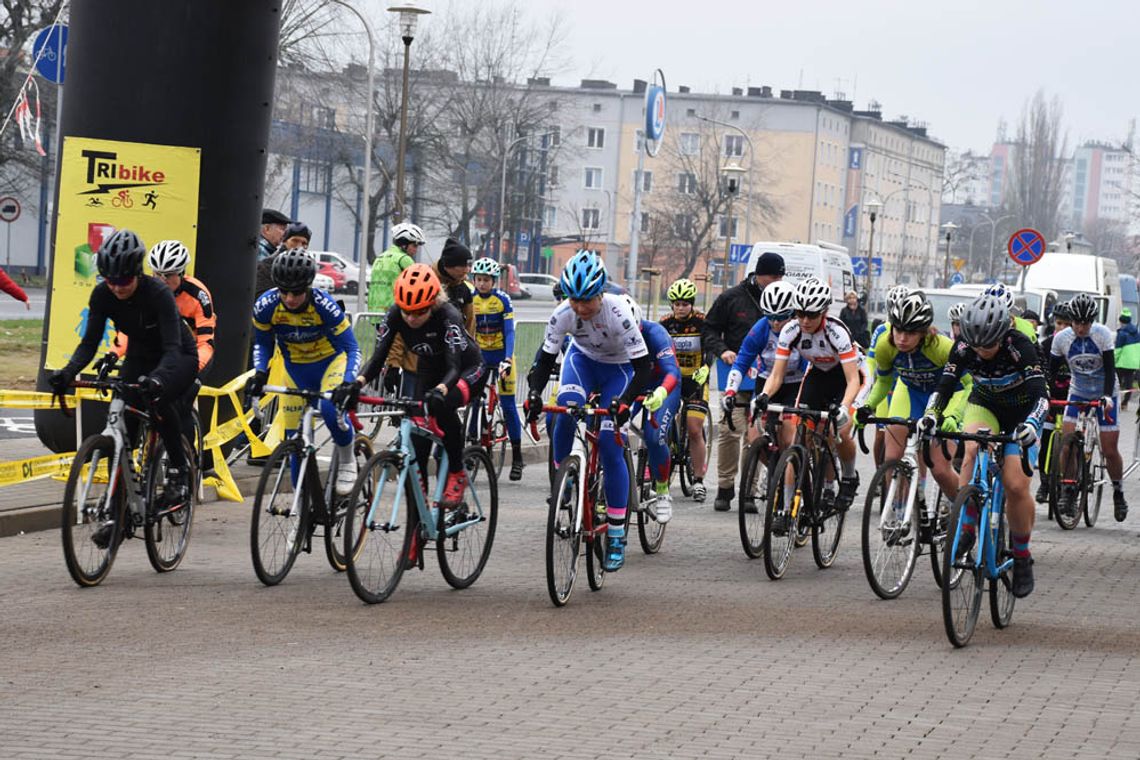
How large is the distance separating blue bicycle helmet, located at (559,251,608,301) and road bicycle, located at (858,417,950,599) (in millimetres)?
1708

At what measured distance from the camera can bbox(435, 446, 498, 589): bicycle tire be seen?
971 centimetres

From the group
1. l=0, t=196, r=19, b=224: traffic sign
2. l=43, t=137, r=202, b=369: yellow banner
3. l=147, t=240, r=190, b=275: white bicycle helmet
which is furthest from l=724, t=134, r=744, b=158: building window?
l=147, t=240, r=190, b=275: white bicycle helmet

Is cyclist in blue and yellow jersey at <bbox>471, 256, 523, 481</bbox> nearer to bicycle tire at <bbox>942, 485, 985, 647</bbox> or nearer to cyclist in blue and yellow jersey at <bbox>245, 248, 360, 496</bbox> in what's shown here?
cyclist in blue and yellow jersey at <bbox>245, 248, 360, 496</bbox>

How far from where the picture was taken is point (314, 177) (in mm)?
82562

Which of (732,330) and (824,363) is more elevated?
(732,330)

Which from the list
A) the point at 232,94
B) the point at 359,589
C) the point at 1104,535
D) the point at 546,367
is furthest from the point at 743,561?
the point at 232,94

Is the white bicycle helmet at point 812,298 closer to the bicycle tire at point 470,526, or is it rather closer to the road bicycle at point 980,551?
the road bicycle at point 980,551

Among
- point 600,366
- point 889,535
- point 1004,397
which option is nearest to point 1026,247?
point 600,366

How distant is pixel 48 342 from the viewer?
1359 centimetres

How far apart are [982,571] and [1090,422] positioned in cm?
740

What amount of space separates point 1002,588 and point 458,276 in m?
6.39

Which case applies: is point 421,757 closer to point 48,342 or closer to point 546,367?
point 546,367

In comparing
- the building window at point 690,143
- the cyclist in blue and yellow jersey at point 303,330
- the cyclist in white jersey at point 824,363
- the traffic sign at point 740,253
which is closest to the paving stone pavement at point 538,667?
the cyclist in white jersey at point 824,363

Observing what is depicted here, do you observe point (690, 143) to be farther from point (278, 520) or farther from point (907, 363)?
point (278, 520)
